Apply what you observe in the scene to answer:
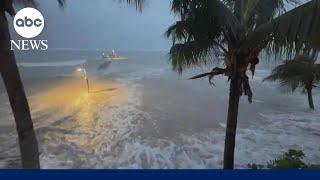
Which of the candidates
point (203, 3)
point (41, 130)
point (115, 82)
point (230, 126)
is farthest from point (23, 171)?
point (115, 82)

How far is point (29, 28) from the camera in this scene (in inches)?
285

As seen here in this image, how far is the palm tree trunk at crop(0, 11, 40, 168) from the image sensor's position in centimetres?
487

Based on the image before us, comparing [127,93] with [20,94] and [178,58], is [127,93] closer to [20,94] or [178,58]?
[178,58]

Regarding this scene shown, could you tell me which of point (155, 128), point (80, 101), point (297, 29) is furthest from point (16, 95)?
point (80, 101)

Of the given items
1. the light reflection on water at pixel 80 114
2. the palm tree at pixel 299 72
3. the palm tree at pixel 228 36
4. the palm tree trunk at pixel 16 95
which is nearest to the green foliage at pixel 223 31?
the palm tree at pixel 228 36

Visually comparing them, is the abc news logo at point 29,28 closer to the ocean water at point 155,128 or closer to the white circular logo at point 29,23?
the white circular logo at point 29,23

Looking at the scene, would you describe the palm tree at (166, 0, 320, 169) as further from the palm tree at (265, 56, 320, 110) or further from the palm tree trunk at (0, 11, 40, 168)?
the palm tree at (265, 56, 320, 110)

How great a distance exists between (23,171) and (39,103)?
19.8 m

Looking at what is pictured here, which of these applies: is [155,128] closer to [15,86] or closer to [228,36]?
[228,36]

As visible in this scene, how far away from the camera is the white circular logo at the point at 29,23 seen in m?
6.88

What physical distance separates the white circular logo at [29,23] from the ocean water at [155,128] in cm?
419

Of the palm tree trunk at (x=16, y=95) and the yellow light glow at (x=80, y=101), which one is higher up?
the palm tree trunk at (x=16, y=95)

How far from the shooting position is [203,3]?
21.4 feet

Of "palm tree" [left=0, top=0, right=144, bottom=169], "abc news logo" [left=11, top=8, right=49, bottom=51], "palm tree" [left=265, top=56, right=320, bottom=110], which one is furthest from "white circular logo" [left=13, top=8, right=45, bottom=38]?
"palm tree" [left=265, top=56, right=320, bottom=110]
